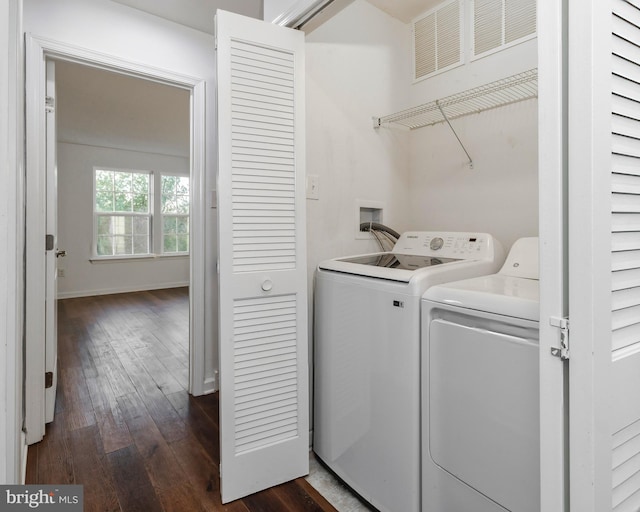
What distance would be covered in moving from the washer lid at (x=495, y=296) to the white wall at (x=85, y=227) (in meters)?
6.06

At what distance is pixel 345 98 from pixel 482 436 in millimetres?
1672

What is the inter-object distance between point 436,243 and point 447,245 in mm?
61

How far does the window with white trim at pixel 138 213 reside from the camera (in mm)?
5887

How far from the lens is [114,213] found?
19.6 feet

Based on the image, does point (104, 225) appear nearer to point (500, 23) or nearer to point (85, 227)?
point (85, 227)

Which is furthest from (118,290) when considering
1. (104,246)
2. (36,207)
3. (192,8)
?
(192,8)

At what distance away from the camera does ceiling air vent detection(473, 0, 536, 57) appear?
5.69 ft

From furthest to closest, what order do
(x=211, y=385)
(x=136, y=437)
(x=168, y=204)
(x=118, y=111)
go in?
(x=168, y=204)
(x=118, y=111)
(x=211, y=385)
(x=136, y=437)

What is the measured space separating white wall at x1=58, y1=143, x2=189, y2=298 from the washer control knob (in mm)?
5723

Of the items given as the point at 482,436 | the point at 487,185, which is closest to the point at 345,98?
the point at 487,185

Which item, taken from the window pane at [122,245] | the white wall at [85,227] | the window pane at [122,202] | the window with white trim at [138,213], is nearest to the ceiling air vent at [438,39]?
the window with white trim at [138,213]

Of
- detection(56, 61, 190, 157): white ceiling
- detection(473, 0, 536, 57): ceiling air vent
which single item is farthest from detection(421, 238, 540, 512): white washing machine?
detection(56, 61, 190, 157): white ceiling

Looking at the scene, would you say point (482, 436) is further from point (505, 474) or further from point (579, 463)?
point (579, 463)

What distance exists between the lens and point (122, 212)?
238 inches
